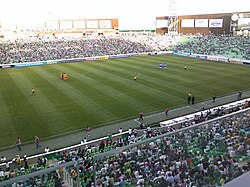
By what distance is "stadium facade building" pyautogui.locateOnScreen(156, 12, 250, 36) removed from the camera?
7131cm

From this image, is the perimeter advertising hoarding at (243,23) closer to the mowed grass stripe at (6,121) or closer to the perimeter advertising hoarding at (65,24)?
the mowed grass stripe at (6,121)

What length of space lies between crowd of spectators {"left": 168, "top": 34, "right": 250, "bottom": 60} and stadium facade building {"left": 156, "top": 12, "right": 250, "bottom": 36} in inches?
89.3

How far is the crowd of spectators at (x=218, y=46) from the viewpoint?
2462 inches

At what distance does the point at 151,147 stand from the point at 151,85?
32257mm

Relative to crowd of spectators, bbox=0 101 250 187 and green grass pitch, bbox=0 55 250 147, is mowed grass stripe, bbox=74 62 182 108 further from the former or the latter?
crowd of spectators, bbox=0 101 250 187

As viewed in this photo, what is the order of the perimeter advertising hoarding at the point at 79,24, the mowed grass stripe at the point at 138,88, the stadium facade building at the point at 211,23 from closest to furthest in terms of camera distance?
the mowed grass stripe at the point at 138,88
the stadium facade building at the point at 211,23
the perimeter advertising hoarding at the point at 79,24

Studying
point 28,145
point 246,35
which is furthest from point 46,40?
point 28,145

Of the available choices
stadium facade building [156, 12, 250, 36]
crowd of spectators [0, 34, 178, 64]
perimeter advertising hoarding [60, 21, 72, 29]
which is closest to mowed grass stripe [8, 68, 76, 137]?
crowd of spectators [0, 34, 178, 64]

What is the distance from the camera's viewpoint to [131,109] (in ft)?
88.4

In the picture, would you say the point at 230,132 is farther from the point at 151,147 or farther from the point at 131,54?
the point at 131,54

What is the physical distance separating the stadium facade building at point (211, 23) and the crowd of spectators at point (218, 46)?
2.27 m

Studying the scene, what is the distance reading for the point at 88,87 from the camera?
117ft

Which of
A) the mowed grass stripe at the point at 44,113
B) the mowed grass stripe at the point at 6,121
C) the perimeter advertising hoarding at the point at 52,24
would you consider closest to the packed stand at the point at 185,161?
the mowed grass stripe at the point at 6,121

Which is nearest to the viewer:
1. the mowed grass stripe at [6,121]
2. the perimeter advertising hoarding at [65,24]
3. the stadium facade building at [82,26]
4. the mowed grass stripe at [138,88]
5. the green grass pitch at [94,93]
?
the mowed grass stripe at [6,121]
